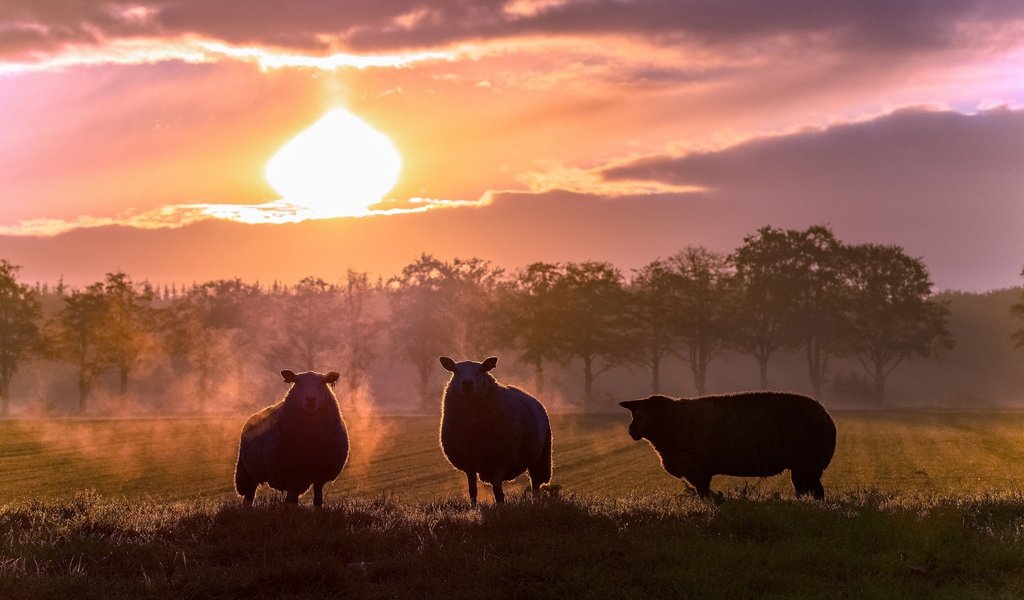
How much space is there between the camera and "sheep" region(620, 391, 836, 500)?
16406 millimetres

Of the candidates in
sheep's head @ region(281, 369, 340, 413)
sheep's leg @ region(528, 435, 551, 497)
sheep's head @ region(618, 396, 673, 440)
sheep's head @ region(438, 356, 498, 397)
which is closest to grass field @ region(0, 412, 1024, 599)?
sheep's head @ region(618, 396, 673, 440)

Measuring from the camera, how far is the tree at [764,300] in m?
99.7

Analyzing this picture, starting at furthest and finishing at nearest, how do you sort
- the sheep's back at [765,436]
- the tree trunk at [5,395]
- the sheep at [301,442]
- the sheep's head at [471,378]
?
the tree trunk at [5,395] → the sheep's back at [765,436] → the sheep's head at [471,378] → the sheep at [301,442]

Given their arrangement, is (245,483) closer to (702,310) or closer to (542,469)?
(542,469)

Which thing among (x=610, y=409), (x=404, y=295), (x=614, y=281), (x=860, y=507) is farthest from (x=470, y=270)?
(x=860, y=507)

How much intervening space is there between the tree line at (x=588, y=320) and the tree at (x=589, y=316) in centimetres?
16

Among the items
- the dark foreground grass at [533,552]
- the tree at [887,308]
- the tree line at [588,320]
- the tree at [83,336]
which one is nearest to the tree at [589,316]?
the tree line at [588,320]

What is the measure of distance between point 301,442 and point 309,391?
0.94 metres

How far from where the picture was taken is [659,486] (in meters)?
32.8

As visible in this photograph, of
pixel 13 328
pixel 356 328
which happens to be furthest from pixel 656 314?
pixel 13 328

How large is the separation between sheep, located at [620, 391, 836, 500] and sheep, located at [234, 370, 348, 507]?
5.52m

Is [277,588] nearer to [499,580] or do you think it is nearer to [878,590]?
[499,580]

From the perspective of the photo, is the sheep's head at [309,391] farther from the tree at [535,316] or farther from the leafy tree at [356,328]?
the leafy tree at [356,328]

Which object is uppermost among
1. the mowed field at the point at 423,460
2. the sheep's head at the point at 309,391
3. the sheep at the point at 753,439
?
the sheep's head at the point at 309,391
